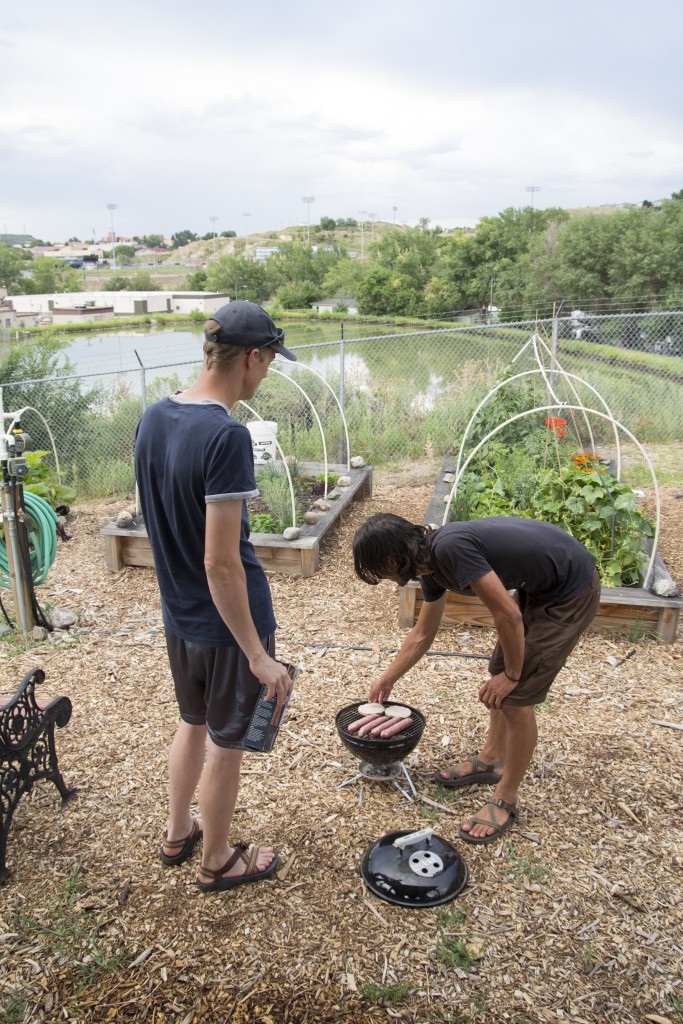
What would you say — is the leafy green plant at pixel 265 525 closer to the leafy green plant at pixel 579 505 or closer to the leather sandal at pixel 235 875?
the leafy green plant at pixel 579 505

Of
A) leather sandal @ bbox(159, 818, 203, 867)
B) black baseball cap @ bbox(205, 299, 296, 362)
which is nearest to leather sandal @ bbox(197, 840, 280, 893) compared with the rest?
leather sandal @ bbox(159, 818, 203, 867)

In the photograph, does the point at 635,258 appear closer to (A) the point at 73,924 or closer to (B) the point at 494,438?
(B) the point at 494,438

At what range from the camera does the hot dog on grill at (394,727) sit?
7.74 feet

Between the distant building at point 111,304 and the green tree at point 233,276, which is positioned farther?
the distant building at point 111,304

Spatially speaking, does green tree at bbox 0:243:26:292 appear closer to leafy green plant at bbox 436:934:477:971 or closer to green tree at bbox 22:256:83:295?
green tree at bbox 22:256:83:295

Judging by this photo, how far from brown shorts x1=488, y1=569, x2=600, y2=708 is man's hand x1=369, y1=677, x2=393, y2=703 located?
0.42 meters

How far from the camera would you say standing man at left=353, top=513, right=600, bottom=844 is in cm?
192

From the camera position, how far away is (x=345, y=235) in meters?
77.5

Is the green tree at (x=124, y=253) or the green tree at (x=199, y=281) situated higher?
the green tree at (x=124, y=253)

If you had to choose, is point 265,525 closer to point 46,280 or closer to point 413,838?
point 413,838

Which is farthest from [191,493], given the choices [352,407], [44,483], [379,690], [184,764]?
[352,407]

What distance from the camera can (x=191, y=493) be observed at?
1641mm

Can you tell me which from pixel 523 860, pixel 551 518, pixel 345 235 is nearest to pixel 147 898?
pixel 523 860

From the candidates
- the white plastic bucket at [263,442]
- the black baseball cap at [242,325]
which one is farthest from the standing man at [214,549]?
the white plastic bucket at [263,442]
